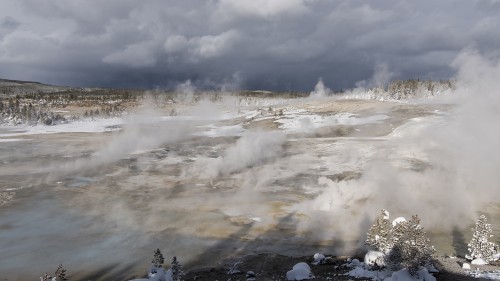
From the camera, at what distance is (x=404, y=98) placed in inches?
3324

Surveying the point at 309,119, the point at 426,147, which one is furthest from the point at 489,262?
the point at 309,119

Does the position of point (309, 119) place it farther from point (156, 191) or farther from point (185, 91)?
point (185, 91)

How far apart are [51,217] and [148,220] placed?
3625 millimetres

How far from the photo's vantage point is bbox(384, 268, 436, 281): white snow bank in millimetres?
10438

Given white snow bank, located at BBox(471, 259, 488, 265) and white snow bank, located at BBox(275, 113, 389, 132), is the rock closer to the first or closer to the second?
white snow bank, located at BBox(471, 259, 488, 265)

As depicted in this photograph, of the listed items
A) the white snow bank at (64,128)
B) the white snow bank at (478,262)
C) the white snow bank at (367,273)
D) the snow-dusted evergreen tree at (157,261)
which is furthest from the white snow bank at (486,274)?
the white snow bank at (64,128)

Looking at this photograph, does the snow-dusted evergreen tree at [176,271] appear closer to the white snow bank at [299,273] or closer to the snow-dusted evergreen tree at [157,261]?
the snow-dusted evergreen tree at [157,261]

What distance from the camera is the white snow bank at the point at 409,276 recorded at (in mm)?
10438

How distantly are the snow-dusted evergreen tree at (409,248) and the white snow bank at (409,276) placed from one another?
4.4 inches

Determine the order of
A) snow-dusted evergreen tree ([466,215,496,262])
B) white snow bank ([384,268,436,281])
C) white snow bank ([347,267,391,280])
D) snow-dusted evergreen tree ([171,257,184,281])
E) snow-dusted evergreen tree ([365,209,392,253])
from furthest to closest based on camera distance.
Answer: snow-dusted evergreen tree ([466,215,496,262])
snow-dusted evergreen tree ([365,209,392,253])
white snow bank ([347,267,391,280])
white snow bank ([384,268,436,281])
snow-dusted evergreen tree ([171,257,184,281])

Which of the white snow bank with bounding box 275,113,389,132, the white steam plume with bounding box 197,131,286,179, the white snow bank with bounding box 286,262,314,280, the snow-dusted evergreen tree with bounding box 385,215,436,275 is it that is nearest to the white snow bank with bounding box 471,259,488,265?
the snow-dusted evergreen tree with bounding box 385,215,436,275

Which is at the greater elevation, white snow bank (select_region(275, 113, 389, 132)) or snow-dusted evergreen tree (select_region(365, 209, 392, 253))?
white snow bank (select_region(275, 113, 389, 132))

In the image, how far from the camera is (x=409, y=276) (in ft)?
34.5

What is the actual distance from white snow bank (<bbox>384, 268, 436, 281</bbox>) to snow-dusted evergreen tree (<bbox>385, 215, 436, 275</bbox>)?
0.36 ft
